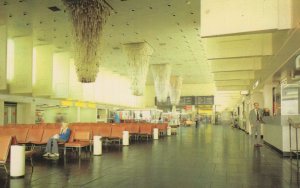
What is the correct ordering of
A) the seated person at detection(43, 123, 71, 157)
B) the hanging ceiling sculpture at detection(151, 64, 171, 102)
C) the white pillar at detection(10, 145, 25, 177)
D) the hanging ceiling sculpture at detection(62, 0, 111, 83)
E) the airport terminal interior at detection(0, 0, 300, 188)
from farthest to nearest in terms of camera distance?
the hanging ceiling sculpture at detection(151, 64, 171, 102)
the hanging ceiling sculpture at detection(62, 0, 111, 83)
the seated person at detection(43, 123, 71, 157)
the airport terminal interior at detection(0, 0, 300, 188)
the white pillar at detection(10, 145, 25, 177)

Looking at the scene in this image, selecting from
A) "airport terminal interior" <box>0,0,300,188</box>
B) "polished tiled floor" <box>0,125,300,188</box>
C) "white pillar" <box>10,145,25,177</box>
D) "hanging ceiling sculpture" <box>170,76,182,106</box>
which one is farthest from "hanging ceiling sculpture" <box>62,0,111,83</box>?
"hanging ceiling sculpture" <box>170,76,182,106</box>

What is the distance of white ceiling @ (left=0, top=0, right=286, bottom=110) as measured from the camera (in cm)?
1183

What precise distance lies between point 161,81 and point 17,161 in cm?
2315

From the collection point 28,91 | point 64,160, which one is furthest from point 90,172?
point 28,91

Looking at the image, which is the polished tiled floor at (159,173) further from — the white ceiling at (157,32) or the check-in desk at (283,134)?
the white ceiling at (157,32)

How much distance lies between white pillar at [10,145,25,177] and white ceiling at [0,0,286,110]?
22.6 ft

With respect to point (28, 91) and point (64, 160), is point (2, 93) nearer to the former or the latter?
point (28, 91)

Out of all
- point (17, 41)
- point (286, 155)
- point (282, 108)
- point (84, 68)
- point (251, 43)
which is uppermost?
point (17, 41)

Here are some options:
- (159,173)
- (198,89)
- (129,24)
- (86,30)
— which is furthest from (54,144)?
(198,89)

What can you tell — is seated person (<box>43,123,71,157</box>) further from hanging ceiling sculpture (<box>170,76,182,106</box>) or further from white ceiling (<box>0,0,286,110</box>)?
hanging ceiling sculpture (<box>170,76,182,106</box>)

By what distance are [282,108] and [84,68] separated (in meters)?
7.62

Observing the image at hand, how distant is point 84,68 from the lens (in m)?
12.5

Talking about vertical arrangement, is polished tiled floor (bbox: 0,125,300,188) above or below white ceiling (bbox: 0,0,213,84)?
below

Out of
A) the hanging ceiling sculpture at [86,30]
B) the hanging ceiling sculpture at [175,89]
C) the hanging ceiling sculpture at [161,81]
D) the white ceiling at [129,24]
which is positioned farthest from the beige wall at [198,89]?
the hanging ceiling sculpture at [86,30]
